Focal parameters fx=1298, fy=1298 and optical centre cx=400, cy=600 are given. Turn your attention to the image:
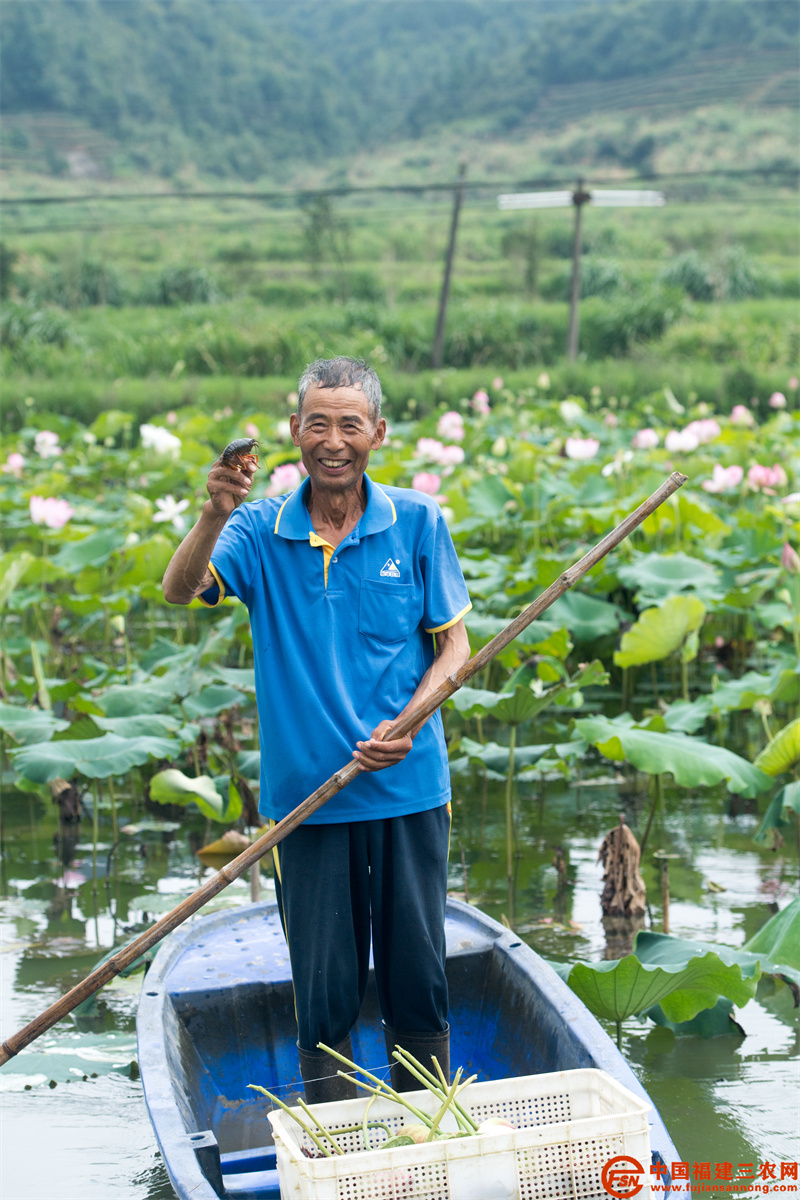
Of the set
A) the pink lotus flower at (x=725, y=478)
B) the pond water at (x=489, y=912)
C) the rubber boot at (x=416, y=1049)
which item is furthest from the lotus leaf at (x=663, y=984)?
the pink lotus flower at (x=725, y=478)

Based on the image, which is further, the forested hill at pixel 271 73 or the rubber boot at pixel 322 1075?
the forested hill at pixel 271 73

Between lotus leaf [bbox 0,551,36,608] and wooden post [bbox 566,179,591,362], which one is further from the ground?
wooden post [bbox 566,179,591,362]

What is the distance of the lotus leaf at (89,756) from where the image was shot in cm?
344

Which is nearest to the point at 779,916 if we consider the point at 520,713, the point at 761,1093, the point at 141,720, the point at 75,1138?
the point at 761,1093

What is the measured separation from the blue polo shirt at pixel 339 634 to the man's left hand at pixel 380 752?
103 mm

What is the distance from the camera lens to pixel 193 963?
284 cm

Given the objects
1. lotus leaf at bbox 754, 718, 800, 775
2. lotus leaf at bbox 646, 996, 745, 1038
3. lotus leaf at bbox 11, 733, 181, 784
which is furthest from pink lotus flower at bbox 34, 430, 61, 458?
lotus leaf at bbox 646, 996, 745, 1038

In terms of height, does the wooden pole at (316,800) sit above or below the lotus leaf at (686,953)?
above

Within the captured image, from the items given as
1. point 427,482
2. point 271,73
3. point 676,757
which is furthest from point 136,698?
point 271,73

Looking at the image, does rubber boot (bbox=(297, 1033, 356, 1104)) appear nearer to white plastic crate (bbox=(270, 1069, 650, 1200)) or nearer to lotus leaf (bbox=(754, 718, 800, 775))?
white plastic crate (bbox=(270, 1069, 650, 1200))

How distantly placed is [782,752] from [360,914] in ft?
5.08

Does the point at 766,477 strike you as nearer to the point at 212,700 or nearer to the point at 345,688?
the point at 212,700

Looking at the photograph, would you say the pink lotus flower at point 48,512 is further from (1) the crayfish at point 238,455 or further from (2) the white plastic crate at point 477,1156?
(2) the white plastic crate at point 477,1156

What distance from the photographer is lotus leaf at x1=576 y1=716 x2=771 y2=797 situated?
325 centimetres
